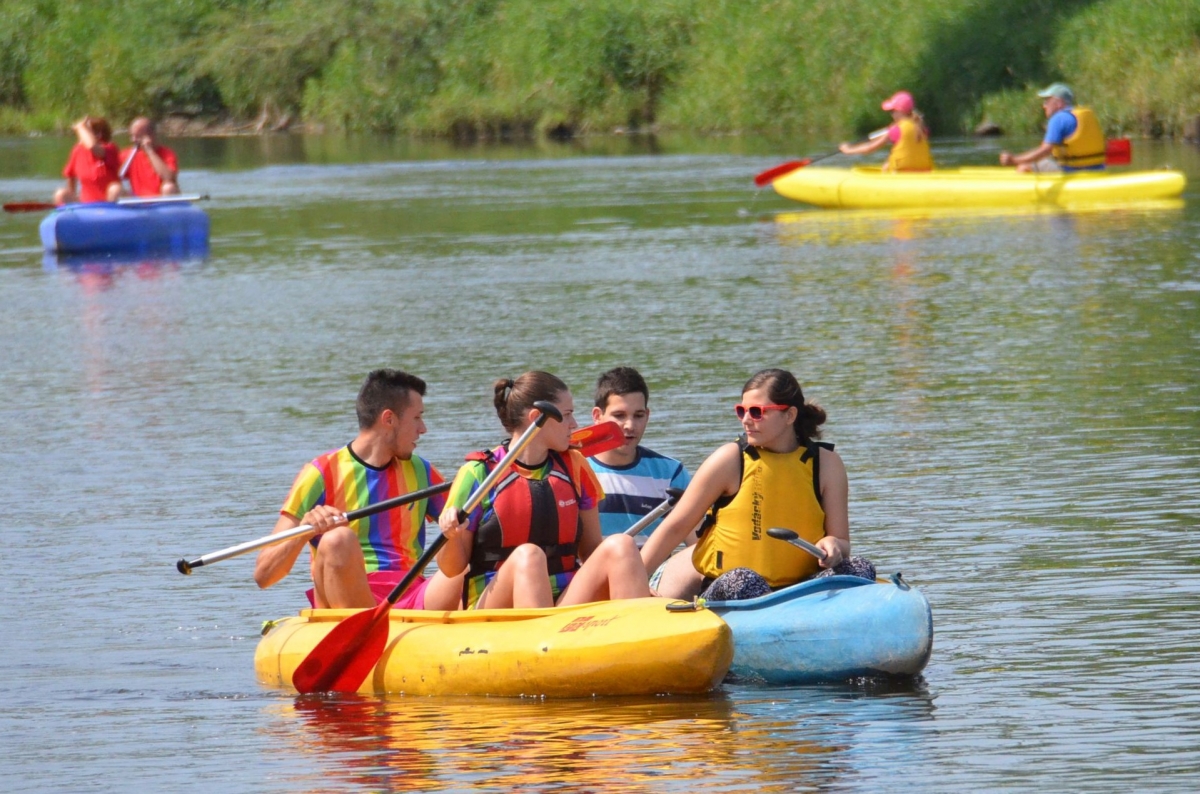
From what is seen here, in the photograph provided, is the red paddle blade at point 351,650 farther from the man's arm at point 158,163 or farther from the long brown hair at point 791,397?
the man's arm at point 158,163

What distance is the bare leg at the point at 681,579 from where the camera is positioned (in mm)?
6559

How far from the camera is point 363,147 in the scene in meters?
43.2

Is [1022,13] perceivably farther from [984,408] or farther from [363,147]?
[984,408]

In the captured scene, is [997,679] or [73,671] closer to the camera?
[997,679]

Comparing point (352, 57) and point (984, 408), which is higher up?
point (352, 57)

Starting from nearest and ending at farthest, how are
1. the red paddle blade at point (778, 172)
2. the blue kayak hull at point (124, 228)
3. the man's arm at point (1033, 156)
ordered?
the blue kayak hull at point (124, 228), the man's arm at point (1033, 156), the red paddle blade at point (778, 172)

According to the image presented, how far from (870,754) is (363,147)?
38.7 meters

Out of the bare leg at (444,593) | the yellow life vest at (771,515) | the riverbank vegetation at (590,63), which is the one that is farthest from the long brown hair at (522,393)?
the riverbank vegetation at (590,63)

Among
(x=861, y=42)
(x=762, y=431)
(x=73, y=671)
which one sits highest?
(x=861, y=42)

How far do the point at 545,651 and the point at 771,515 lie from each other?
81cm

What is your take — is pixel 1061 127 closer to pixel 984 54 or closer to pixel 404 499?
pixel 984 54

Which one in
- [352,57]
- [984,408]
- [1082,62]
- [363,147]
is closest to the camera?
[984,408]

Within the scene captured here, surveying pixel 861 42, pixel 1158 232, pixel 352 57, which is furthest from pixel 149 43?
pixel 1158 232

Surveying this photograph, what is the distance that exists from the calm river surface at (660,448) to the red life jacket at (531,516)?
515 millimetres
